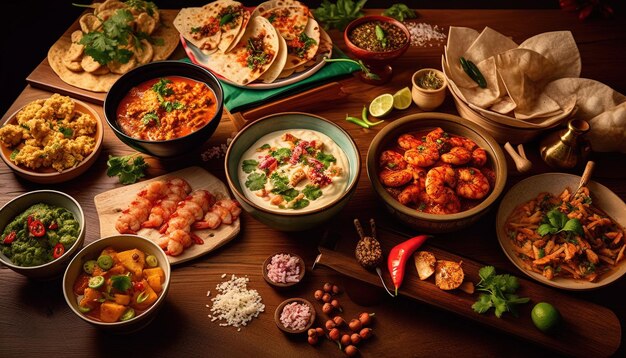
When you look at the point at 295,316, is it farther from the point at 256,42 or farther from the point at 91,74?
the point at 91,74

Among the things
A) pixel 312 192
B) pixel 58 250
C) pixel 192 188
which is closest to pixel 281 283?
pixel 312 192

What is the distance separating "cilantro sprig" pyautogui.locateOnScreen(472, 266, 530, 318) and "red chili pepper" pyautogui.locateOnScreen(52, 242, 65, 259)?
208cm

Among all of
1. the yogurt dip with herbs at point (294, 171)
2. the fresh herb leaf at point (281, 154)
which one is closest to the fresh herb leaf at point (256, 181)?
the yogurt dip with herbs at point (294, 171)

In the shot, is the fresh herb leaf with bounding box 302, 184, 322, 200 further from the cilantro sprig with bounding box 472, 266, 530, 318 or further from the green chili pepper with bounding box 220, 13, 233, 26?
the green chili pepper with bounding box 220, 13, 233, 26

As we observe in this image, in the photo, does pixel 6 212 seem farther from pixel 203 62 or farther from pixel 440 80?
pixel 440 80

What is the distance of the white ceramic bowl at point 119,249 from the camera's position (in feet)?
7.32

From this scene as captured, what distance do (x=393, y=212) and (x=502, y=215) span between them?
0.66 meters

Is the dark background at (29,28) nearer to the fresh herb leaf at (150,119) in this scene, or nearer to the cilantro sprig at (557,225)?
the fresh herb leaf at (150,119)

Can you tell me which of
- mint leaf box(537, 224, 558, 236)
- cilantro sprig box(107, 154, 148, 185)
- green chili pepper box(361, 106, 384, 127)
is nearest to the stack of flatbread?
green chili pepper box(361, 106, 384, 127)

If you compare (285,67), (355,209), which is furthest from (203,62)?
(355,209)

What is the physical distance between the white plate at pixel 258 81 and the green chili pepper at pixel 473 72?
916 mm

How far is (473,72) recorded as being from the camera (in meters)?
3.15

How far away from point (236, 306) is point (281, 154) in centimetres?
89

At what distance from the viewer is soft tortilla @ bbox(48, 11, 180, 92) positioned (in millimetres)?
3418
